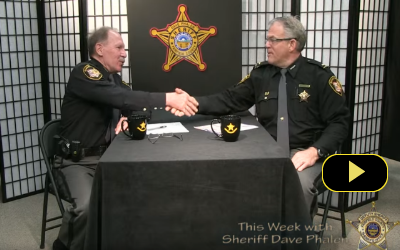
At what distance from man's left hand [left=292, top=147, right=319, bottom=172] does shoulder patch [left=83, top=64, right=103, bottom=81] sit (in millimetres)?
1184

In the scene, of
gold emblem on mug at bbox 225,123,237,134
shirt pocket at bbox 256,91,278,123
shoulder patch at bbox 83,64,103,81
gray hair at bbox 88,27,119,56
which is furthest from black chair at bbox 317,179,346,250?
gray hair at bbox 88,27,119,56

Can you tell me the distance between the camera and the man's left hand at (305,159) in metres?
2.18

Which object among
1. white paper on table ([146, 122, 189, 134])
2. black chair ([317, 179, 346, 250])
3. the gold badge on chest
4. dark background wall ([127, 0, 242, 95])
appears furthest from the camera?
dark background wall ([127, 0, 242, 95])

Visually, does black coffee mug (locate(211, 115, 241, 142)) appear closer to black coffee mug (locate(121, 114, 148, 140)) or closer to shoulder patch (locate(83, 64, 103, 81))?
black coffee mug (locate(121, 114, 148, 140))

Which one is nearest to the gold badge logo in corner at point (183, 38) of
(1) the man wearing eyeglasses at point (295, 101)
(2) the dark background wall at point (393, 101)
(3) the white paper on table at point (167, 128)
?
(1) the man wearing eyeglasses at point (295, 101)

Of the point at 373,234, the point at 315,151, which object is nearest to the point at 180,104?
the point at 315,151

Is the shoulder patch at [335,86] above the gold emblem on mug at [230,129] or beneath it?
above

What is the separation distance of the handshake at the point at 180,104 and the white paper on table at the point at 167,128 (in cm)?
11

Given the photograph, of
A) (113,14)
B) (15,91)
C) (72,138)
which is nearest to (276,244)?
(72,138)

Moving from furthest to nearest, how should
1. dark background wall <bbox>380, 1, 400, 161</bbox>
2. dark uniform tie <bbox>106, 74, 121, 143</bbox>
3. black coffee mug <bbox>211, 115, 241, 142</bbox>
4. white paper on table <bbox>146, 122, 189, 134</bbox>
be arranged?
1. dark background wall <bbox>380, 1, 400, 161</bbox>
2. dark uniform tie <bbox>106, 74, 121, 143</bbox>
3. white paper on table <bbox>146, 122, 189, 134</bbox>
4. black coffee mug <bbox>211, 115, 241, 142</bbox>

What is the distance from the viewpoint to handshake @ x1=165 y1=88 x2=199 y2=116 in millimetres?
2441

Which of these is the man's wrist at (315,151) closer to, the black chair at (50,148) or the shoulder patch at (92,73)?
the shoulder patch at (92,73)

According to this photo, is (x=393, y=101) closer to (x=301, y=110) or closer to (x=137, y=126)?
(x=301, y=110)

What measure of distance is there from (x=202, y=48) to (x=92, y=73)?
89 cm
